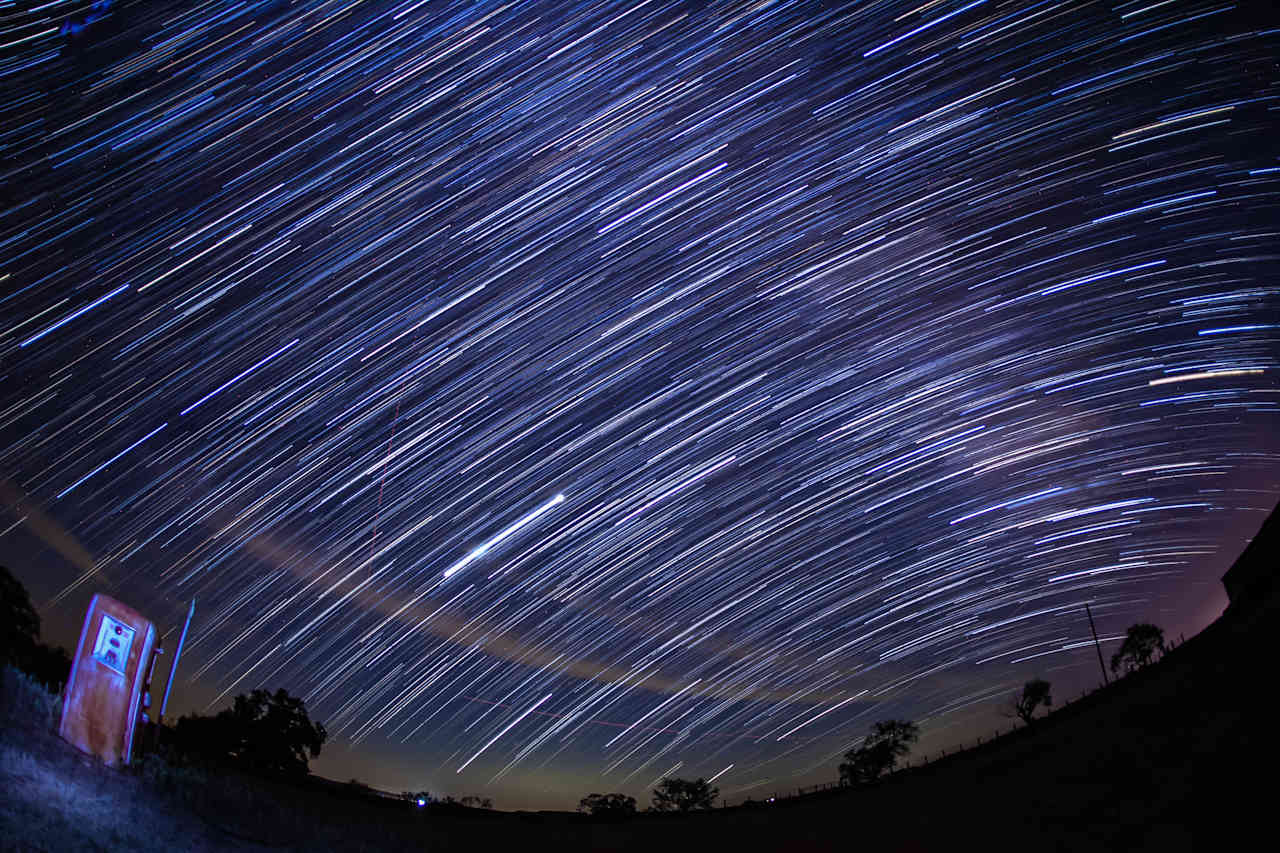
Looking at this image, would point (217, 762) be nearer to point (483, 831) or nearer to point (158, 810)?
point (158, 810)

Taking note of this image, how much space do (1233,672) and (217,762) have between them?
28388mm

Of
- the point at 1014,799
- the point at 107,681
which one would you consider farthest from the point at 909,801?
the point at 107,681

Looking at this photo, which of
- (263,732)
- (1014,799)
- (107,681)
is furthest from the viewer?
(263,732)

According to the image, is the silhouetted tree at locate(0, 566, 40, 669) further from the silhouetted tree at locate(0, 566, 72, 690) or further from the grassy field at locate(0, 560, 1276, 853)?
the grassy field at locate(0, 560, 1276, 853)

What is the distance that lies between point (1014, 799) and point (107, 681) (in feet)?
78.3

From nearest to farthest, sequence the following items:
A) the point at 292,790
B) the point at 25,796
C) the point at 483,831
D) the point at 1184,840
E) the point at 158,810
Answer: the point at 25,796 → the point at 158,810 → the point at 1184,840 → the point at 292,790 → the point at 483,831

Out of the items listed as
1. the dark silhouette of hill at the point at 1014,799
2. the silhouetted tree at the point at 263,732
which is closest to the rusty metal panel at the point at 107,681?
the dark silhouette of hill at the point at 1014,799

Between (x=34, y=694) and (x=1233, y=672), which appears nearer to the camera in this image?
(x=34, y=694)

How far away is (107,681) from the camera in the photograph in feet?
49.5

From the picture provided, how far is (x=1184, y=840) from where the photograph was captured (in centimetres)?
1619

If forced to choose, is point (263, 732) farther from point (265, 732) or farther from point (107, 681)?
point (107, 681)

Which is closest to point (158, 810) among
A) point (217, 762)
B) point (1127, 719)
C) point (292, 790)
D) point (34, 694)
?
point (34, 694)

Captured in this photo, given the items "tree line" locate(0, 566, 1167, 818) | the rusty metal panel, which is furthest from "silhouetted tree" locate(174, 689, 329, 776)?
the rusty metal panel

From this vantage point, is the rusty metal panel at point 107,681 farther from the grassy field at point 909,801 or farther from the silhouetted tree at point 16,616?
the silhouetted tree at point 16,616
